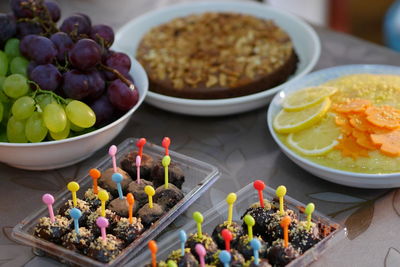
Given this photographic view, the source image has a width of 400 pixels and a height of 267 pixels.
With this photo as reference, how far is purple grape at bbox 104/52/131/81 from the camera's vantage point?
4.31 ft

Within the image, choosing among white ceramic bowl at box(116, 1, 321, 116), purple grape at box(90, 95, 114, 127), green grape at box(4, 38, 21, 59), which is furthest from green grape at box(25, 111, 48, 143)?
white ceramic bowl at box(116, 1, 321, 116)

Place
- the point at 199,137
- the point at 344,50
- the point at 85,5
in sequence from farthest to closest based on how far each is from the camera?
the point at 85,5, the point at 344,50, the point at 199,137

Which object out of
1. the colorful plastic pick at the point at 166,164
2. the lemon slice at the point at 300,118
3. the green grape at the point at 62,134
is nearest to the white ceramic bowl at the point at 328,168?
the lemon slice at the point at 300,118

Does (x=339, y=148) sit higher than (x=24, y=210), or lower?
higher

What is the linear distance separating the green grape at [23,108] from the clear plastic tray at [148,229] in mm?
191

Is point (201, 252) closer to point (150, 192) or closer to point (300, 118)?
point (150, 192)

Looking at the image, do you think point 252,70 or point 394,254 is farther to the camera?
point 252,70

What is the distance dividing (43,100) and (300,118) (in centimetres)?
61

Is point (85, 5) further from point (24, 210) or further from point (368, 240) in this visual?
point (368, 240)

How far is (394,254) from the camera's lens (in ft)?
3.39

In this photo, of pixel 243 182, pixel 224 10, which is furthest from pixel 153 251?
pixel 224 10

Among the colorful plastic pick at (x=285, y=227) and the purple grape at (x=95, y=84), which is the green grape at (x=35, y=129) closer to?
the purple grape at (x=95, y=84)

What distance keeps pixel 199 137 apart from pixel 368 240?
0.53m

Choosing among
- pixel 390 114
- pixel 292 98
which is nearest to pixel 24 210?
pixel 292 98
